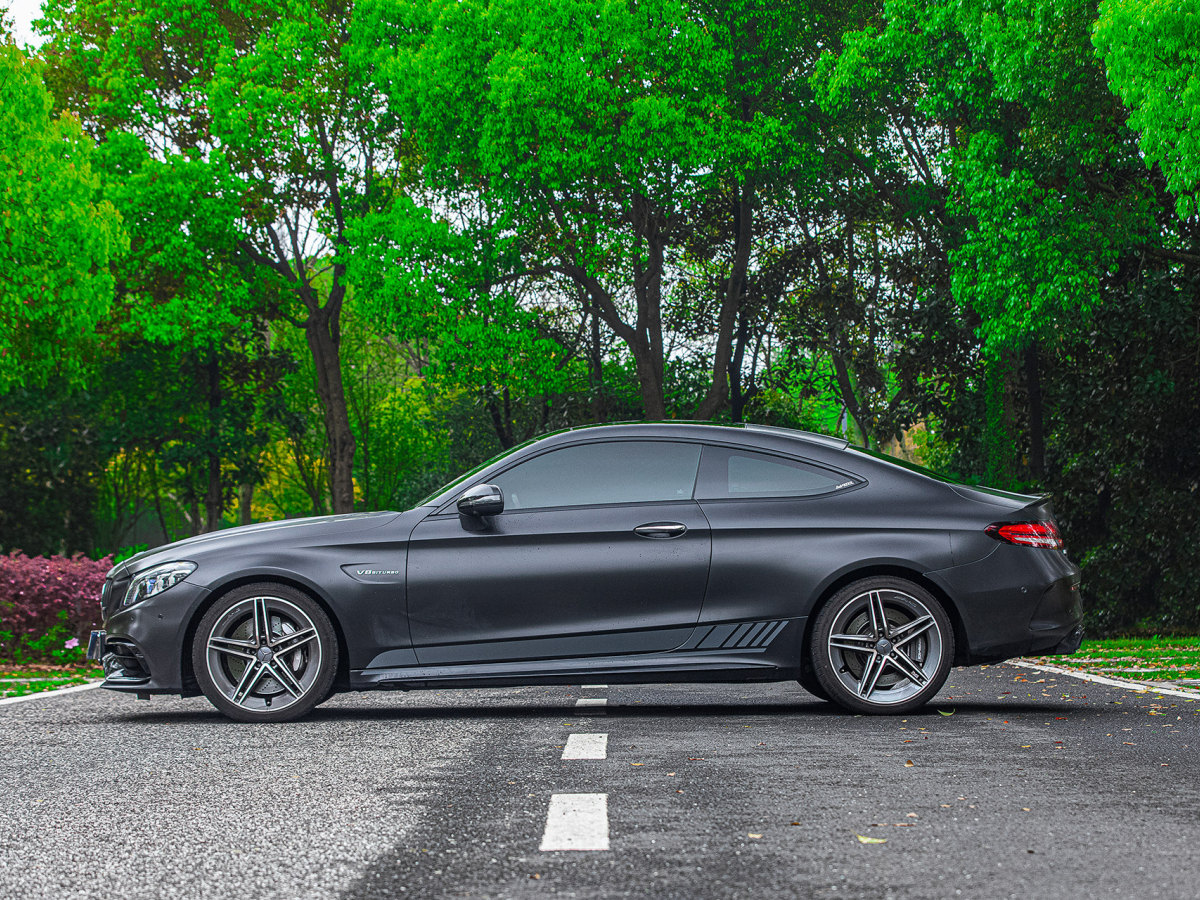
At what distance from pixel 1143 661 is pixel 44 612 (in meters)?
9.59

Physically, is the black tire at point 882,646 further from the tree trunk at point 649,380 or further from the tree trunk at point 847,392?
the tree trunk at point 847,392

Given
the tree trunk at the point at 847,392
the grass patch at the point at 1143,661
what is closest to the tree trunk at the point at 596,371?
the tree trunk at the point at 847,392

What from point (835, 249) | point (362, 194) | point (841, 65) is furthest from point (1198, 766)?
point (362, 194)

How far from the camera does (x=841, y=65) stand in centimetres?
2130

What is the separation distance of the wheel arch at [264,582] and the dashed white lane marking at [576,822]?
105 inches

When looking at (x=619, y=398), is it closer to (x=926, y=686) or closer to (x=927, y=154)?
(x=927, y=154)

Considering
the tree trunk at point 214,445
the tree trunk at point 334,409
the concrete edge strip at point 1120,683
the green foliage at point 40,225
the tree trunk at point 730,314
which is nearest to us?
the concrete edge strip at point 1120,683

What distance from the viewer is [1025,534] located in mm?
7770

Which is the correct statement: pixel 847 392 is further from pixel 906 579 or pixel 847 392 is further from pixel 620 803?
pixel 620 803

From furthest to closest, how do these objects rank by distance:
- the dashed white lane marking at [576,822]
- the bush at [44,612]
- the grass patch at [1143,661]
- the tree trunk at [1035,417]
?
the tree trunk at [1035,417], the bush at [44,612], the grass patch at [1143,661], the dashed white lane marking at [576,822]

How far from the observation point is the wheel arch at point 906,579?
7.68 metres

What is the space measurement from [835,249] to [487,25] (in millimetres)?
9464

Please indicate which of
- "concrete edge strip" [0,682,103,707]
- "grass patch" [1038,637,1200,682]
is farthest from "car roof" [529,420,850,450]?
"concrete edge strip" [0,682,103,707]

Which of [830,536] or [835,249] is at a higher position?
[835,249]
